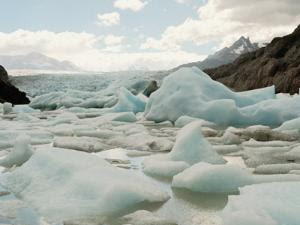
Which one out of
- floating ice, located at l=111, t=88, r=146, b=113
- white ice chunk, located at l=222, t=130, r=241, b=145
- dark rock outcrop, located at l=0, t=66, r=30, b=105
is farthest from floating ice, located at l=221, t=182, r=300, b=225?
dark rock outcrop, located at l=0, t=66, r=30, b=105

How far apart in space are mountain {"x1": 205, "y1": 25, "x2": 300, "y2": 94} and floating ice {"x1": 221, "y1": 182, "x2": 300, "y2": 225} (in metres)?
13.8

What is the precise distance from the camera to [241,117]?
347 inches

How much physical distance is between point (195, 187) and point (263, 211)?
3.64 ft

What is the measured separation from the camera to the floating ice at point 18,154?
456 centimetres

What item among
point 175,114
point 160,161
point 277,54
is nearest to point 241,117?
point 175,114

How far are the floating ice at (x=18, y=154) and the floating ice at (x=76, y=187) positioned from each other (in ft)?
2.25

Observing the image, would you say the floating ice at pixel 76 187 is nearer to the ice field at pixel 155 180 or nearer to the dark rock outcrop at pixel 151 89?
the ice field at pixel 155 180

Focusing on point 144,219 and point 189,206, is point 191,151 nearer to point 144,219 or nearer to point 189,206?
point 189,206

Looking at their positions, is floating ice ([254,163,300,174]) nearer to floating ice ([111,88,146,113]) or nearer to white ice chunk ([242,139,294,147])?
white ice chunk ([242,139,294,147])

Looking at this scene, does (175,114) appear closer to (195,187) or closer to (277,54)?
(195,187)

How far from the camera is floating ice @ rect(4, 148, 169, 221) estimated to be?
2930 millimetres

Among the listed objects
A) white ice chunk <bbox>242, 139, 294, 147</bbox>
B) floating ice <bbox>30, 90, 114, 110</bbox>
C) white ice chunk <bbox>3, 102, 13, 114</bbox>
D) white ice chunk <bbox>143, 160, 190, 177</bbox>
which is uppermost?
white ice chunk <bbox>143, 160, 190, 177</bbox>

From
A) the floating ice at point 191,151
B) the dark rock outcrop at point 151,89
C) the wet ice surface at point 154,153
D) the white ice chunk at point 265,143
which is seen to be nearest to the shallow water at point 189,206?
the wet ice surface at point 154,153

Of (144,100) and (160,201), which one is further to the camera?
(144,100)
